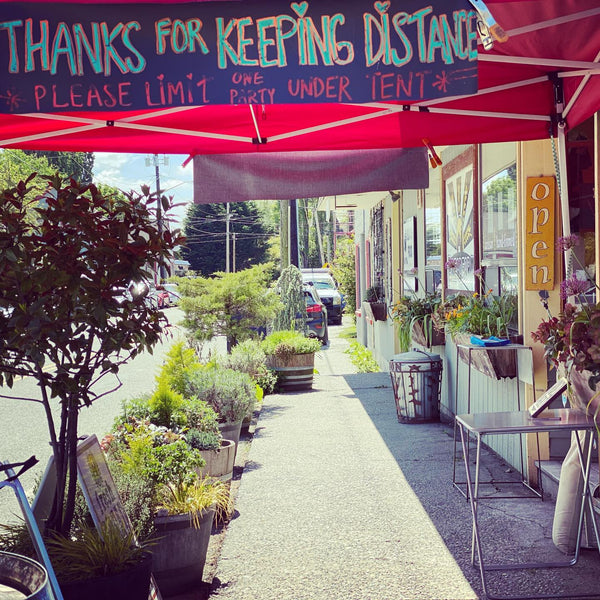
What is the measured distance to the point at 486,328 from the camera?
648cm

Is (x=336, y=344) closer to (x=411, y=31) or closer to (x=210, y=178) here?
(x=210, y=178)

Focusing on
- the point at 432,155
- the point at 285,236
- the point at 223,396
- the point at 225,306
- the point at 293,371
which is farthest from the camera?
the point at 285,236

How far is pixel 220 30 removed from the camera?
2.89 m

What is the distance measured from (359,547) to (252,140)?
2.76m

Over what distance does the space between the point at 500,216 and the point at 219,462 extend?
10.6 ft

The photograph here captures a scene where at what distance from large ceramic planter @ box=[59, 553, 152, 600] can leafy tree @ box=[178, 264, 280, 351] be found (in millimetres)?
7822

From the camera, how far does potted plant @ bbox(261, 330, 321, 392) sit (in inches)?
457

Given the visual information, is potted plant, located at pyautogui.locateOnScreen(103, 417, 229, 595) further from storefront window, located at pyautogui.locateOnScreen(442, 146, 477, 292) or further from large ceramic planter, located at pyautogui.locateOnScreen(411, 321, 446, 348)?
large ceramic planter, located at pyautogui.locateOnScreen(411, 321, 446, 348)

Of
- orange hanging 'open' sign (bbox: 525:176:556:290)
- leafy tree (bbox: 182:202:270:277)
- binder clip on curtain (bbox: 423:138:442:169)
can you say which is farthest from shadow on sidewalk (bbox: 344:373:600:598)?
leafy tree (bbox: 182:202:270:277)

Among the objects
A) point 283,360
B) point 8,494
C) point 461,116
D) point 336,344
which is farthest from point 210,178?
point 336,344

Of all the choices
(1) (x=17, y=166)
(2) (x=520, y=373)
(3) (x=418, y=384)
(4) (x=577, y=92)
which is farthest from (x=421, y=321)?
(1) (x=17, y=166)

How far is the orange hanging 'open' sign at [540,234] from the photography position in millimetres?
5457

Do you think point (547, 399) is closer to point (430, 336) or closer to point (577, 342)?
point (577, 342)

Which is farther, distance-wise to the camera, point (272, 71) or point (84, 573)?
point (84, 573)
